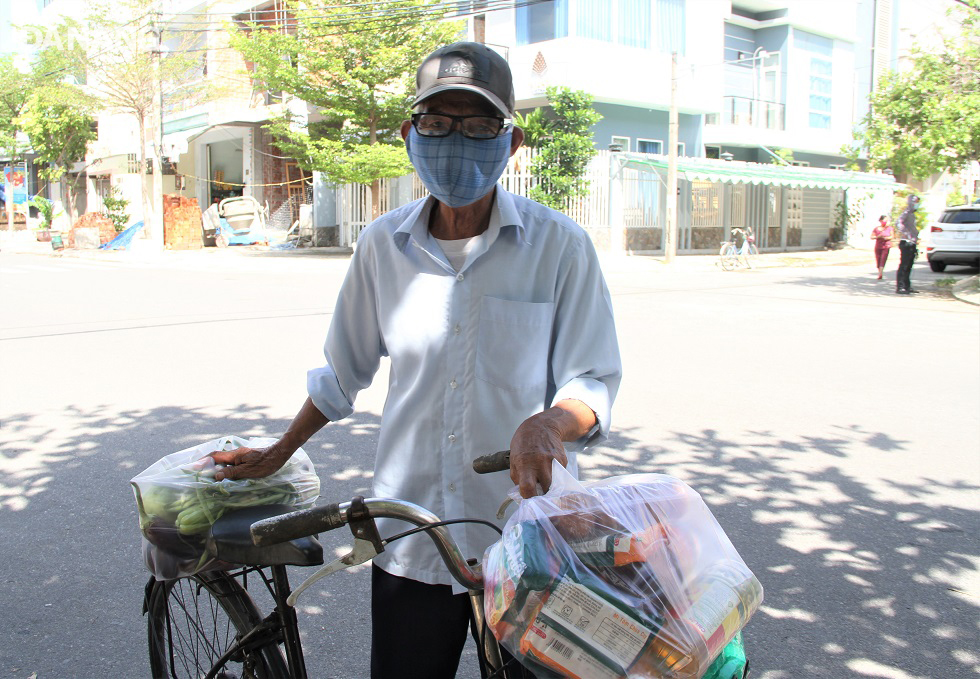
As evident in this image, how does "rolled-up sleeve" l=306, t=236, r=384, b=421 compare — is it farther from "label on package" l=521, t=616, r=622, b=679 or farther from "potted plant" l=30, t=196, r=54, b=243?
"potted plant" l=30, t=196, r=54, b=243

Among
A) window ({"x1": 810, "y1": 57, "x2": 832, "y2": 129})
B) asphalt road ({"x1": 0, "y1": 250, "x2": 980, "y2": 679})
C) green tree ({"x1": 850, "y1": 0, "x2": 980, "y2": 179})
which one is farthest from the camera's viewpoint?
window ({"x1": 810, "y1": 57, "x2": 832, "y2": 129})

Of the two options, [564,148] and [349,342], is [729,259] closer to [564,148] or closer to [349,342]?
[564,148]

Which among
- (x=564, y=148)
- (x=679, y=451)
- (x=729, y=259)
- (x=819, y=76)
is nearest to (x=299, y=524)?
(x=679, y=451)

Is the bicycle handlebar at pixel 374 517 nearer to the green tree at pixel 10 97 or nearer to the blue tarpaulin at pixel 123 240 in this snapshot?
the blue tarpaulin at pixel 123 240

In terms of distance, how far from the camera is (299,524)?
154 cm

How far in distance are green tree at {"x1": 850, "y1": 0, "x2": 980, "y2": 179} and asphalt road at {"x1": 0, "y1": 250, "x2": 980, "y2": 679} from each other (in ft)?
11.2

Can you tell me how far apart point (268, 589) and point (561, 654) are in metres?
1.07

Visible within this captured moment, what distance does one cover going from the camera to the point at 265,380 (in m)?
7.52

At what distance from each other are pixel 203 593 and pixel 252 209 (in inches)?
1058

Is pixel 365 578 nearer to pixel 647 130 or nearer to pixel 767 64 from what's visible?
pixel 647 130

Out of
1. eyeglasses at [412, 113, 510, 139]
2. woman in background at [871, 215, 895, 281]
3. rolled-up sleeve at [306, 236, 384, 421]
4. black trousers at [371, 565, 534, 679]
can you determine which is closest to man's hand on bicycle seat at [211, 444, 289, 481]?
rolled-up sleeve at [306, 236, 384, 421]

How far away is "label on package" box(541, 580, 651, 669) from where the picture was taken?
1.20 meters

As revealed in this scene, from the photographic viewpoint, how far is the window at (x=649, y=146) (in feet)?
84.7

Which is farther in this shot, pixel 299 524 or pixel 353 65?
pixel 353 65
